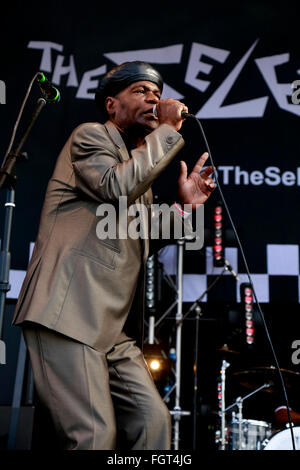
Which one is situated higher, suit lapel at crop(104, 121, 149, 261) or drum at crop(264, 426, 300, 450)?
suit lapel at crop(104, 121, 149, 261)

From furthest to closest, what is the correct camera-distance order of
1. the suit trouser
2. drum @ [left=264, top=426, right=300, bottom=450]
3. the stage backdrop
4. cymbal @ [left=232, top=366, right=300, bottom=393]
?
1. the stage backdrop
2. cymbal @ [left=232, top=366, right=300, bottom=393]
3. drum @ [left=264, top=426, right=300, bottom=450]
4. the suit trouser

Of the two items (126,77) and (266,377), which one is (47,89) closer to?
(126,77)

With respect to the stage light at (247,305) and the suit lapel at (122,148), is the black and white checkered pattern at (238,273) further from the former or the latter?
the suit lapel at (122,148)

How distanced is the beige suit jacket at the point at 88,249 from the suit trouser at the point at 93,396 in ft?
0.16

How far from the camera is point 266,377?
3480 mm

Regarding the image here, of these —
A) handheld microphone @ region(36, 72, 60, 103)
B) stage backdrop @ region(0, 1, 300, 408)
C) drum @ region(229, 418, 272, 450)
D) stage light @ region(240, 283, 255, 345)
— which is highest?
stage backdrop @ region(0, 1, 300, 408)

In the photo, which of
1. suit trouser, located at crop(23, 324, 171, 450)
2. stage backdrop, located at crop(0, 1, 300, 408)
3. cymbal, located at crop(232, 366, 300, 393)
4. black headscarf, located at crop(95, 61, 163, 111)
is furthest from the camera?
stage backdrop, located at crop(0, 1, 300, 408)

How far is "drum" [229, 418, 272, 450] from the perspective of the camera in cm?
341

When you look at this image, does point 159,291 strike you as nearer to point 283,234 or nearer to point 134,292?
point 283,234

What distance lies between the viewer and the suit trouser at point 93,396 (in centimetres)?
123

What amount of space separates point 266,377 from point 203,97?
6.54 feet

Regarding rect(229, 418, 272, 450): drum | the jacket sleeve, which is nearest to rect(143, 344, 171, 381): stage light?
rect(229, 418, 272, 450): drum

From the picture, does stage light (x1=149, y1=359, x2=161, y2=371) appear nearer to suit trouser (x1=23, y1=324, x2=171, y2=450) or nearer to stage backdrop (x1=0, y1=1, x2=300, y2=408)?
stage backdrop (x1=0, y1=1, x2=300, y2=408)

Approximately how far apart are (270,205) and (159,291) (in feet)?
3.29
